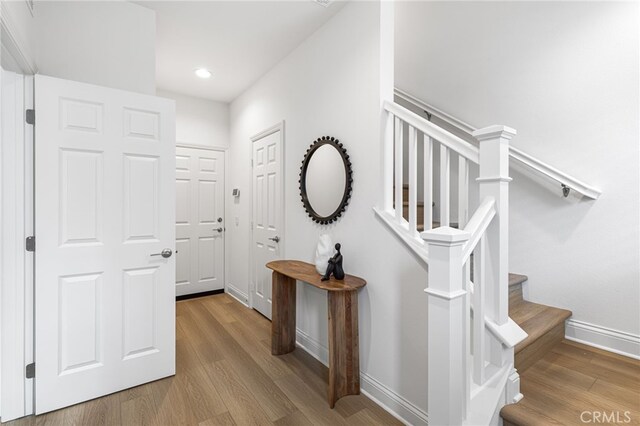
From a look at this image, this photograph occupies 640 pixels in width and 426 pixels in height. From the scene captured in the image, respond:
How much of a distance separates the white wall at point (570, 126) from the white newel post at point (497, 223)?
3.48 ft

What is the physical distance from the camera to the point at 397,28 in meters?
3.29

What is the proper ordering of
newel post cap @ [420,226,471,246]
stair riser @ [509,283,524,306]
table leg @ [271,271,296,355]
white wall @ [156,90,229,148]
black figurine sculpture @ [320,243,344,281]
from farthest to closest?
white wall @ [156,90,229,148], table leg @ [271,271,296,355], stair riser @ [509,283,524,306], black figurine sculpture @ [320,243,344,281], newel post cap @ [420,226,471,246]

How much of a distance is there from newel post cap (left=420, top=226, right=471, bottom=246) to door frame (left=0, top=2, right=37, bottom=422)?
86.4 inches

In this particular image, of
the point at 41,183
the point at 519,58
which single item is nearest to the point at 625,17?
the point at 519,58

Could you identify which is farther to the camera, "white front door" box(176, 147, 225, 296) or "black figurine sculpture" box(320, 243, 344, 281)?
"white front door" box(176, 147, 225, 296)

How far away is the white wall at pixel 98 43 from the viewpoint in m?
1.93

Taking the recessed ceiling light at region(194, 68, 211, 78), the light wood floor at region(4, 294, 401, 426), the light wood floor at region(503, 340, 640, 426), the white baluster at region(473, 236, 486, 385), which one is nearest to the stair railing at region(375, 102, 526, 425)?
the white baluster at region(473, 236, 486, 385)

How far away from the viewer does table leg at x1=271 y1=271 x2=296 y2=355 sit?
8.35 ft

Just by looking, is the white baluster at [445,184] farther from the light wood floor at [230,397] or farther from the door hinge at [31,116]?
the door hinge at [31,116]

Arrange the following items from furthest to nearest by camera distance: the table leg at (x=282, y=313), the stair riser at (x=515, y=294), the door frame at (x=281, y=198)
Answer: the door frame at (x=281, y=198)
the table leg at (x=282, y=313)
the stair riser at (x=515, y=294)

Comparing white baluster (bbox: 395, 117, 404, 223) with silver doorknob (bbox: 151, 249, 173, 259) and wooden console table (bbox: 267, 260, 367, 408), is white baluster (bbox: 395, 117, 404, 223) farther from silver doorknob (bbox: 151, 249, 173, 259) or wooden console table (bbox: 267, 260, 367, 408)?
silver doorknob (bbox: 151, 249, 173, 259)

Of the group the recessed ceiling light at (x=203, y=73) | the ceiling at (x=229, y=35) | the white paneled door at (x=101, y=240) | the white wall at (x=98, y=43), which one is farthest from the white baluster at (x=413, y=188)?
the recessed ceiling light at (x=203, y=73)

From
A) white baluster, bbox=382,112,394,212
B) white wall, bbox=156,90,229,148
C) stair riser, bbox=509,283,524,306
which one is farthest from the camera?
white wall, bbox=156,90,229,148

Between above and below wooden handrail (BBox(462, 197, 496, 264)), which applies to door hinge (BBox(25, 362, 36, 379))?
below
